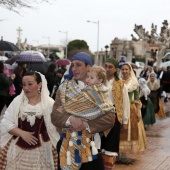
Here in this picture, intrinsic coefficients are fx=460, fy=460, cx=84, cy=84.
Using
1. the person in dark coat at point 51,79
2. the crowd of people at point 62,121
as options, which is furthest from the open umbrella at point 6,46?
the crowd of people at point 62,121

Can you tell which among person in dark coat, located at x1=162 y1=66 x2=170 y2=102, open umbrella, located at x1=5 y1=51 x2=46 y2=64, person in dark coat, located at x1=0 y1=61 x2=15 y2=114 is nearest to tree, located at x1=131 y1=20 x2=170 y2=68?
person in dark coat, located at x1=162 y1=66 x2=170 y2=102

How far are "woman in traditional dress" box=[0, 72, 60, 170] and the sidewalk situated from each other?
2.88 meters

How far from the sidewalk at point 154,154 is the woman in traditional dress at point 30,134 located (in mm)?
2876

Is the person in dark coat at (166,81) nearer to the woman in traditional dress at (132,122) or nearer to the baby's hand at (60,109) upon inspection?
the woman in traditional dress at (132,122)

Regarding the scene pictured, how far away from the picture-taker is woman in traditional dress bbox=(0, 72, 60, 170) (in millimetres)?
4574

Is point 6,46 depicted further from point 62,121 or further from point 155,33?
point 155,33

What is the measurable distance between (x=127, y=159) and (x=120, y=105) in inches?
76.6

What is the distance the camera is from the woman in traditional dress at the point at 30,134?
457cm

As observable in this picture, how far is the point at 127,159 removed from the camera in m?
7.98

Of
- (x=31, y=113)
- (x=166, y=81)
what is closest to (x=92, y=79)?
(x=31, y=113)

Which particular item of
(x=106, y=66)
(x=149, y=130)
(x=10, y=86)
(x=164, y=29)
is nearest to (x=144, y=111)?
(x=149, y=130)

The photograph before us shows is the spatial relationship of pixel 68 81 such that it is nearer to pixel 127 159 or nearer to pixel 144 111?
pixel 127 159

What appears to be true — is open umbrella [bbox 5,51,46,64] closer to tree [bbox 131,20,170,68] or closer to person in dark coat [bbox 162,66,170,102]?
person in dark coat [bbox 162,66,170,102]

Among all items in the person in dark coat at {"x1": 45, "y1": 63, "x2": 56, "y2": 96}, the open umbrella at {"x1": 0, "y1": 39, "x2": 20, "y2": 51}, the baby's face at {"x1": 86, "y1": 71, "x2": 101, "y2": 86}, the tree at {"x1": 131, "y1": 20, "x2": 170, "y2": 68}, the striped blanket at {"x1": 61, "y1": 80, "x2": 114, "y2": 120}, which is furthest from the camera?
the tree at {"x1": 131, "y1": 20, "x2": 170, "y2": 68}
